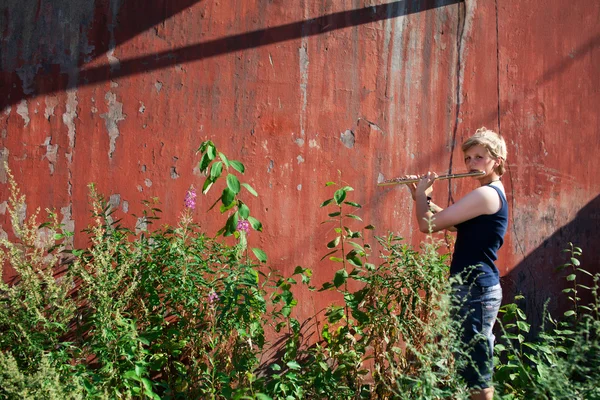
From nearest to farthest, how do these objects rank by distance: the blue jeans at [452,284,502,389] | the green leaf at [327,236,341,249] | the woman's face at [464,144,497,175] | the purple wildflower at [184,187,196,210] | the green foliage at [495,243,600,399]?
the green foliage at [495,243,600,399], the blue jeans at [452,284,502,389], the woman's face at [464,144,497,175], the purple wildflower at [184,187,196,210], the green leaf at [327,236,341,249]

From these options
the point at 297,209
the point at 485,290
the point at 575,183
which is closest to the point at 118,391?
the point at 297,209

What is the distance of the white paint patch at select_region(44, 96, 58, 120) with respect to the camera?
3.73 metres

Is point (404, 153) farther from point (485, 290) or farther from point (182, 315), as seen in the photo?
point (182, 315)

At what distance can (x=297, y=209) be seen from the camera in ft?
13.6

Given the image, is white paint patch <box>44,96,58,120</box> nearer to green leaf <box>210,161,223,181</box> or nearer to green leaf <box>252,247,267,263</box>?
green leaf <box>210,161,223,181</box>

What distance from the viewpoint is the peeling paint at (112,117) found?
12.5 ft

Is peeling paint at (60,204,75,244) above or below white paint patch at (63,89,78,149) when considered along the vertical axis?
below

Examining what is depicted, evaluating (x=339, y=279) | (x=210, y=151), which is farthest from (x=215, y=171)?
(x=339, y=279)

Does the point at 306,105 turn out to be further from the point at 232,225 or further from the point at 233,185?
the point at 232,225

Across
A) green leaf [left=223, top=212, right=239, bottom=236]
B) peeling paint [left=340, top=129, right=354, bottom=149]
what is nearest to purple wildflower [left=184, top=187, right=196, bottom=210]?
green leaf [left=223, top=212, right=239, bottom=236]

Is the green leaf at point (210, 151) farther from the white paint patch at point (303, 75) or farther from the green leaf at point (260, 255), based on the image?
the white paint patch at point (303, 75)

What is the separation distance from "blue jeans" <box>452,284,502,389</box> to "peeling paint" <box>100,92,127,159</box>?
2246 mm

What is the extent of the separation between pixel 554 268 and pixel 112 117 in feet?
11.7

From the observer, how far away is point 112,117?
383cm
